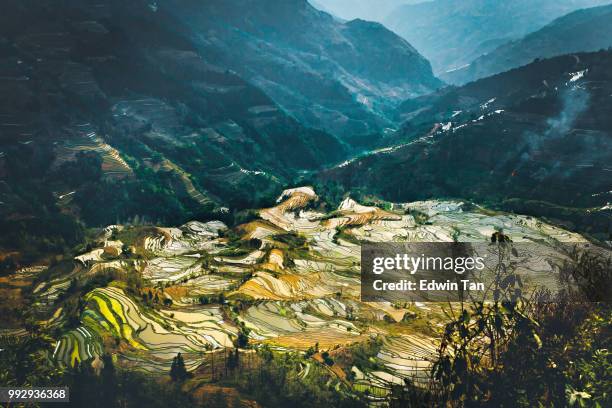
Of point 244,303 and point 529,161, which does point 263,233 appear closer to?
point 244,303

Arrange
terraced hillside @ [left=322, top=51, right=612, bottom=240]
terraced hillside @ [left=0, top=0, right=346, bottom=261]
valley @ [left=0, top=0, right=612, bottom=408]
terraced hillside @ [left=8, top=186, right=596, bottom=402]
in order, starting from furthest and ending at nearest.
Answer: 1. terraced hillside @ [left=0, top=0, right=346, bottom=261]
2. terraced hillside @ [left=322, top=51, right=612, bottom=240]
3. terraced hillside @ [left=8, top=186, right=596, bottom=402]
4. valley @ [left=0, top=0, right=612, bottom=408]

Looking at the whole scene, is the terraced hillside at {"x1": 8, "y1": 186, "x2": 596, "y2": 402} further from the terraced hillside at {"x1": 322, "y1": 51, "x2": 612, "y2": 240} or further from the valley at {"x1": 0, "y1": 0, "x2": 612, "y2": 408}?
the terraced hillside at {"x1": 322, "y1": 51, "x2": 612, "y2": 240}

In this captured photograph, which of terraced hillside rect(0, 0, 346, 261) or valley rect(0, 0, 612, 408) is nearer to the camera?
valley rect(0, 0, 612, 408)

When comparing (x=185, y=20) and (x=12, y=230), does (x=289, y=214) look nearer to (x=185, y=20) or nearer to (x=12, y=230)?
(x=12, y=230)

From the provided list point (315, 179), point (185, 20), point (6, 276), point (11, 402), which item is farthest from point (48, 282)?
point (185, 20)

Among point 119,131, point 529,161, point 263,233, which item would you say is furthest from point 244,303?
point 119,131

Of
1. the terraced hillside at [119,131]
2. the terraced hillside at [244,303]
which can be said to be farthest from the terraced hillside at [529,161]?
the terraced hillside at [119,131]

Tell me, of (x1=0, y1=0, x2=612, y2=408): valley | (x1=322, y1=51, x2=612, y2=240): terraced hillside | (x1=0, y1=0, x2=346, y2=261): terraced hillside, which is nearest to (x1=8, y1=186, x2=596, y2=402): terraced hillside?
(x1=0, y1=0, x2=612, y2=408): valley

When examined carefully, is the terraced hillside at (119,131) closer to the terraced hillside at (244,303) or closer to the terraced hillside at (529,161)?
the terraced hillside at (244,303)

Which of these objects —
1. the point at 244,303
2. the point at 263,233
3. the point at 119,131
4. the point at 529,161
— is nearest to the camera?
the point at 244,303
